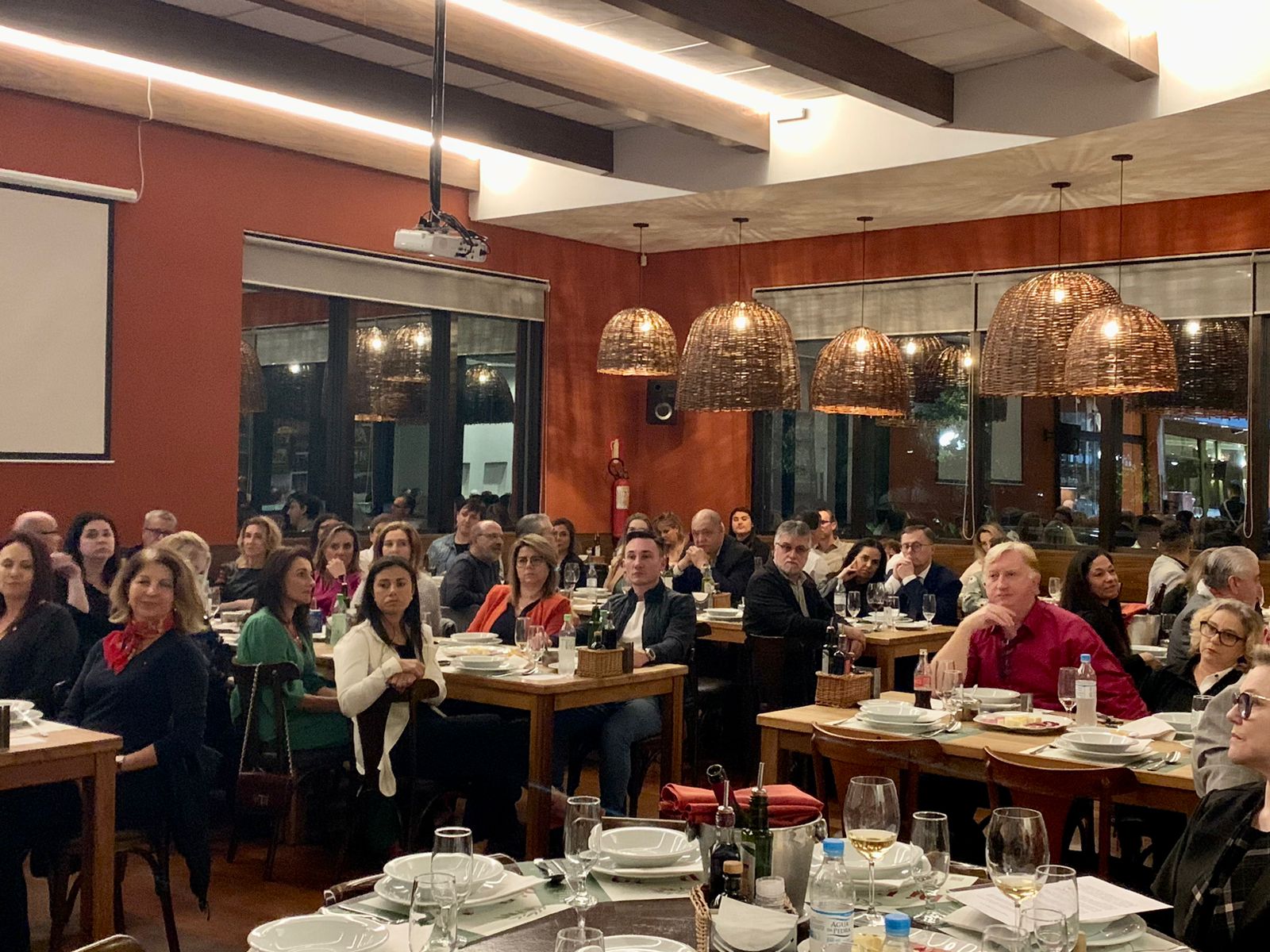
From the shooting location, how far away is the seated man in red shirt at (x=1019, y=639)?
208 inches

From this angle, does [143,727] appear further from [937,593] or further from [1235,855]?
[937,593]

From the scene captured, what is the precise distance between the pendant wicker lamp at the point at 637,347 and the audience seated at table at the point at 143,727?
5.02m

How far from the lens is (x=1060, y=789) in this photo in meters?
3.88

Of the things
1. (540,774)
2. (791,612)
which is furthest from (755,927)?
(791,612)

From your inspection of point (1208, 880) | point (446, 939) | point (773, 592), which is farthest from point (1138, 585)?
point (446, 939)

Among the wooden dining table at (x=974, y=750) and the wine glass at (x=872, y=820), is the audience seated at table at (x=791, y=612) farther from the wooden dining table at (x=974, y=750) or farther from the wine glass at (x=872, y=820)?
the wine glass at (x=872, y=820)

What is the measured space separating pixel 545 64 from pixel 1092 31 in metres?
2.68

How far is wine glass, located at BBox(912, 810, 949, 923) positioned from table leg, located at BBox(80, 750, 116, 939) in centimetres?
268

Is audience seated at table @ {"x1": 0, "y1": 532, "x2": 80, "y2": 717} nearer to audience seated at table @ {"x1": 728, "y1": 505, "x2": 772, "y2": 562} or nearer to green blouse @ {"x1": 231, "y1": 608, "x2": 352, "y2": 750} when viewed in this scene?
green blouse @ {"x1": 231, "y1": 608, "x2": 352, "y2": 750}

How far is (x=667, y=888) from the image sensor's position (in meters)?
2.85

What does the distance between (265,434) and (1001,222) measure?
5.37 metres

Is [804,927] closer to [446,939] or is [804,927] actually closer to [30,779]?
[446,939]

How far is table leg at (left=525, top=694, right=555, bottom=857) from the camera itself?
5473 mm

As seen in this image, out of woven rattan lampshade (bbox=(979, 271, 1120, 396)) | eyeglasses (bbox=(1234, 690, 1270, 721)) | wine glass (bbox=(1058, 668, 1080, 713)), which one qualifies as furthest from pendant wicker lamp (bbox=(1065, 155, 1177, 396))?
eyeglasses (bbox=(1234, 690, 1270, 721))
